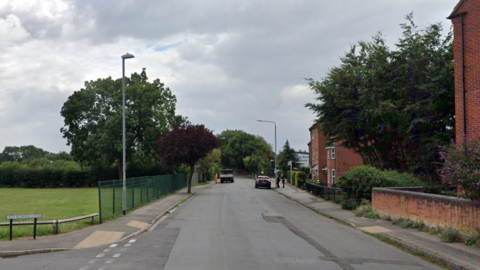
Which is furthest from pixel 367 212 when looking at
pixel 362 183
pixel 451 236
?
pixel 451 236

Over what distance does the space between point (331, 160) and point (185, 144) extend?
18924mm

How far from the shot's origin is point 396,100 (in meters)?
25.6

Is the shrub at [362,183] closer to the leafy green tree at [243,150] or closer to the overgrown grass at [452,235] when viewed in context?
the overgrown grass at [452,235]

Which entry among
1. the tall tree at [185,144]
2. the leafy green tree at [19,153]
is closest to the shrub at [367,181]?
the tall tree at [185,144]

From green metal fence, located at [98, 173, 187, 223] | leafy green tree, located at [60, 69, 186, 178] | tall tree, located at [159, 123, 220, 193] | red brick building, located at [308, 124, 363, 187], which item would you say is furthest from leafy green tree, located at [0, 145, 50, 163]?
green metal fence, located at [98, 173, 187, 223]

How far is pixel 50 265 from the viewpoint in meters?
9.18

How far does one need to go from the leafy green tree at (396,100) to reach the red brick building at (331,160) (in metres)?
13.7

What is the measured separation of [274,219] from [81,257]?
10194 millimetres

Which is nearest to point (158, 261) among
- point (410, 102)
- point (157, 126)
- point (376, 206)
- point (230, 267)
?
point (230, 267)

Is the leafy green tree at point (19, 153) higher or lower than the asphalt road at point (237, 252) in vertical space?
higher

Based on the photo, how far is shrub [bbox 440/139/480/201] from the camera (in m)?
11.1

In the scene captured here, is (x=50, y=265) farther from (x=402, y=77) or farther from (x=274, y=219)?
(x=402, y=77)

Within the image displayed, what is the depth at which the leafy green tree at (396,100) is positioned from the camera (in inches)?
928

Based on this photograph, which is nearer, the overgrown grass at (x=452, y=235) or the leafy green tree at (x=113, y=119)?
the overgrown grass at (x=452, y=235)
